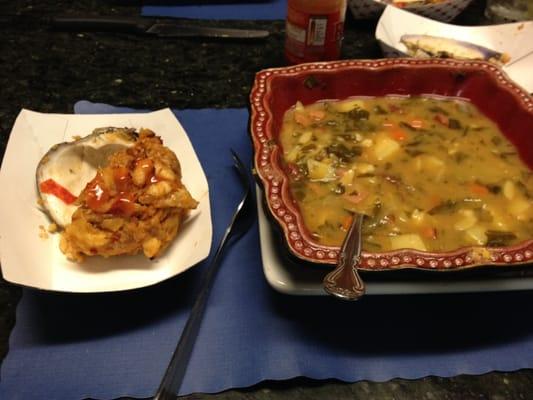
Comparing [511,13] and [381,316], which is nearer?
[381,316]

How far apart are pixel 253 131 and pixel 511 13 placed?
147 cm

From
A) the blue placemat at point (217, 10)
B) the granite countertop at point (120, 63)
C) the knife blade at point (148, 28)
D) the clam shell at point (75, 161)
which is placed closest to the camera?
the clam shell at point (75, 161)

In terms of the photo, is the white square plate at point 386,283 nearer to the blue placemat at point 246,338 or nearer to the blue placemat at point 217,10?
the blue placemat at point 246,338

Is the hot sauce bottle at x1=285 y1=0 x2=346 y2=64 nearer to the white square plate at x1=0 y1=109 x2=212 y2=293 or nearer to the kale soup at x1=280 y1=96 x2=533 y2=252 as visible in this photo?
the kale soup at x1=280 y1=96 x2=533 y2=252

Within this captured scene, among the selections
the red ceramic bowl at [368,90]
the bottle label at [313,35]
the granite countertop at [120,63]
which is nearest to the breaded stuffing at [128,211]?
the red ceramic bowl at [368,90]

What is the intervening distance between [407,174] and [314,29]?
0.57 meters

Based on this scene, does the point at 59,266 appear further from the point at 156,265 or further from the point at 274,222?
the point at 274,222

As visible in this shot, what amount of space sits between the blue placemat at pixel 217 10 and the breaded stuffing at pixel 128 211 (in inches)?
41.7

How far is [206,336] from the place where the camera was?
3.17ft

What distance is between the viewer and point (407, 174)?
3.76 ft

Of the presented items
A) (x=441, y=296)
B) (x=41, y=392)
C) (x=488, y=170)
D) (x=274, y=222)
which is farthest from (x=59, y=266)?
(x=488, y=170)

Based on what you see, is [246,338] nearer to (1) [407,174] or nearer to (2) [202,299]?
(2) [202,299]

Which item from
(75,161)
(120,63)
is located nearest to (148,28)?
(120,63)

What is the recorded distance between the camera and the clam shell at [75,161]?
3.55ft
